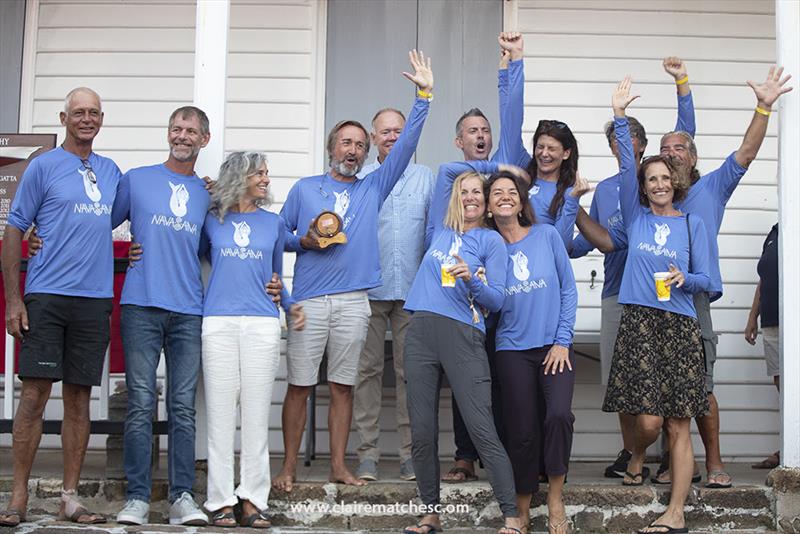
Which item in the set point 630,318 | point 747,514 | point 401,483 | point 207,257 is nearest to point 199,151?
point 207,257

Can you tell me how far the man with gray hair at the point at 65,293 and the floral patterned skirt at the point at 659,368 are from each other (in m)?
2.60

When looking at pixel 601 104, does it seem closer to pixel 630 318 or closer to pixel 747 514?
pixel 630 318

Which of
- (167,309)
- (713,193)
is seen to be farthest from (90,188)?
(713,193)

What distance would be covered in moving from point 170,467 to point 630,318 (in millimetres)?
2433

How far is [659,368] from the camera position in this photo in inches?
219

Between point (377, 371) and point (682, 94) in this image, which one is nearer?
point (377, 371)

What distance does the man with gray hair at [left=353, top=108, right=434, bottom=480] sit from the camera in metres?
6.08

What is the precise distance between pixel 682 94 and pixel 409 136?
5.84 feet

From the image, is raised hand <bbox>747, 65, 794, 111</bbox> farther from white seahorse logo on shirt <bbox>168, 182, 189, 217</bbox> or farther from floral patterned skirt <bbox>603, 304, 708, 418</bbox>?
white seahorse logo on shirt <bbox>168, 182, 189, 217</bbox>

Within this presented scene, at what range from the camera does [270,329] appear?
18.1 feet

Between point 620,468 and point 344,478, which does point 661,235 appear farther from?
point 344,478

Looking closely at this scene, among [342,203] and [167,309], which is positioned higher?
[342,203]

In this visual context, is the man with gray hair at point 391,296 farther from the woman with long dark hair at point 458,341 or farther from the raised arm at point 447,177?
the woman with long dark hair at point 458,341

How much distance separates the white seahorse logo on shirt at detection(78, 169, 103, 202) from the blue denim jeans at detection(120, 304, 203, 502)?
21.9 inches
